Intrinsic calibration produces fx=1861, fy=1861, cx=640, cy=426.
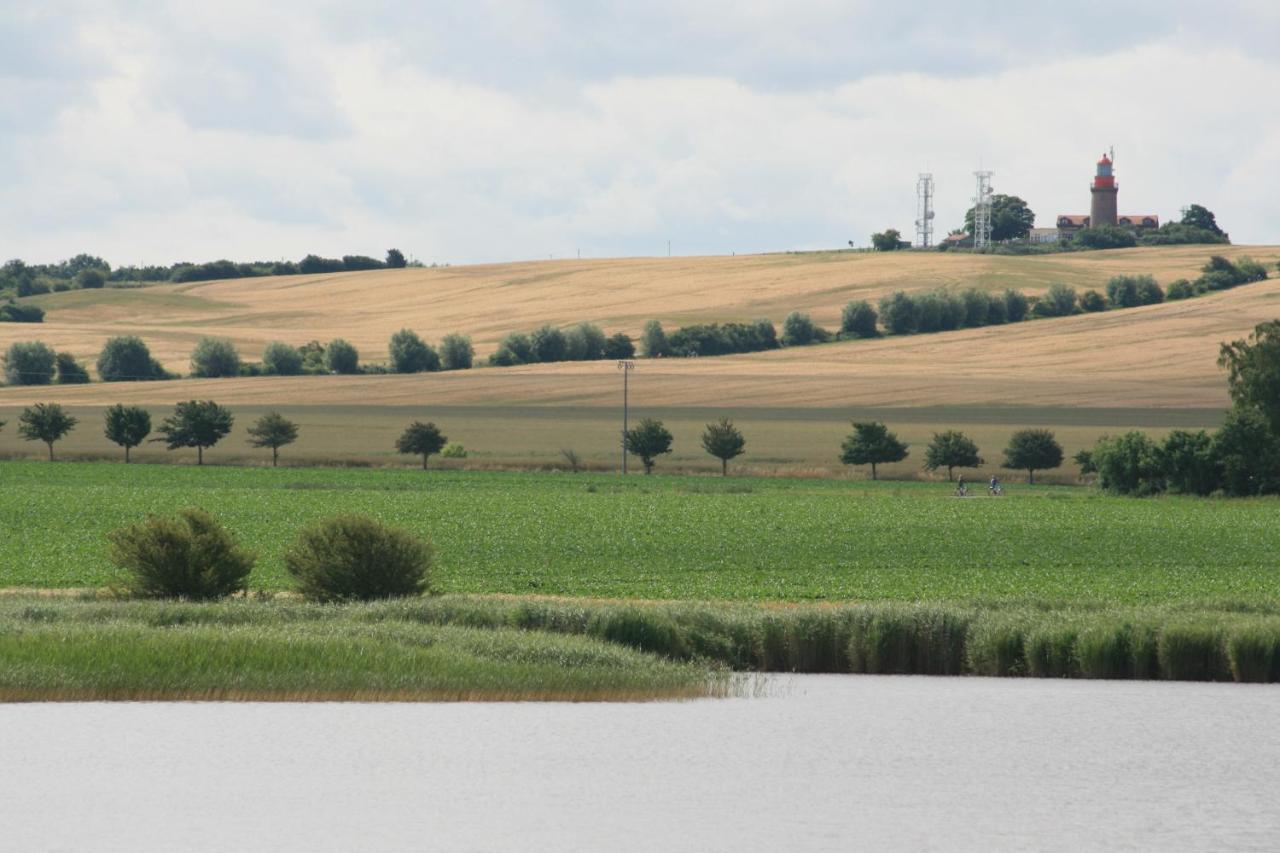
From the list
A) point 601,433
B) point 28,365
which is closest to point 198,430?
point 601,433

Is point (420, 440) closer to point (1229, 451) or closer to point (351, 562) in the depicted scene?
point (1229, 451)

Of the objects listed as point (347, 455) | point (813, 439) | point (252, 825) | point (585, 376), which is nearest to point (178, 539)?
point (252, 825)

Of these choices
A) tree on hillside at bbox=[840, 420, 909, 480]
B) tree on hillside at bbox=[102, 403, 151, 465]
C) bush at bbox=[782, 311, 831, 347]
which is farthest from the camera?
bush at bbox=[782, 311, 831, 347]

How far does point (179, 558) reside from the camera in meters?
40.4

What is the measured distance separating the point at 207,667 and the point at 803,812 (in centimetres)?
1164

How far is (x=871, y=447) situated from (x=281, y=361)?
8363 centimetres

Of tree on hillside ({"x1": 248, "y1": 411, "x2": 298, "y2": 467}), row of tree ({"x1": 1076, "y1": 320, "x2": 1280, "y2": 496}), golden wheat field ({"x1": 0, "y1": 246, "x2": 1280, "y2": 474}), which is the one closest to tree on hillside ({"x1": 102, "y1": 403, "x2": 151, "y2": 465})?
golden wheat field ({"x1": 0, "y1": 246, "x2": 1280, "y2": 474})

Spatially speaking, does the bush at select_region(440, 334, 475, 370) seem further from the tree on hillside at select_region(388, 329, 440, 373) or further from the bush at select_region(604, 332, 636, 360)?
the bush at select_region(604, 332, 636, 360)

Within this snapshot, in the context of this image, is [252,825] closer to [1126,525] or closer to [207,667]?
[207,667]

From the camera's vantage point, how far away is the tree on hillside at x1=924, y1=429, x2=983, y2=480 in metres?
117

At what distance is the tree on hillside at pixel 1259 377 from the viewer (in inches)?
3730

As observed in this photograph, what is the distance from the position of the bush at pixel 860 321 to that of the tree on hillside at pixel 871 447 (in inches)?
3094

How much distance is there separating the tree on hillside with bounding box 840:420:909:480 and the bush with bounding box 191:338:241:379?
3288 inches

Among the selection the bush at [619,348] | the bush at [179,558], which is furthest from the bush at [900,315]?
the bush at [179,558]
